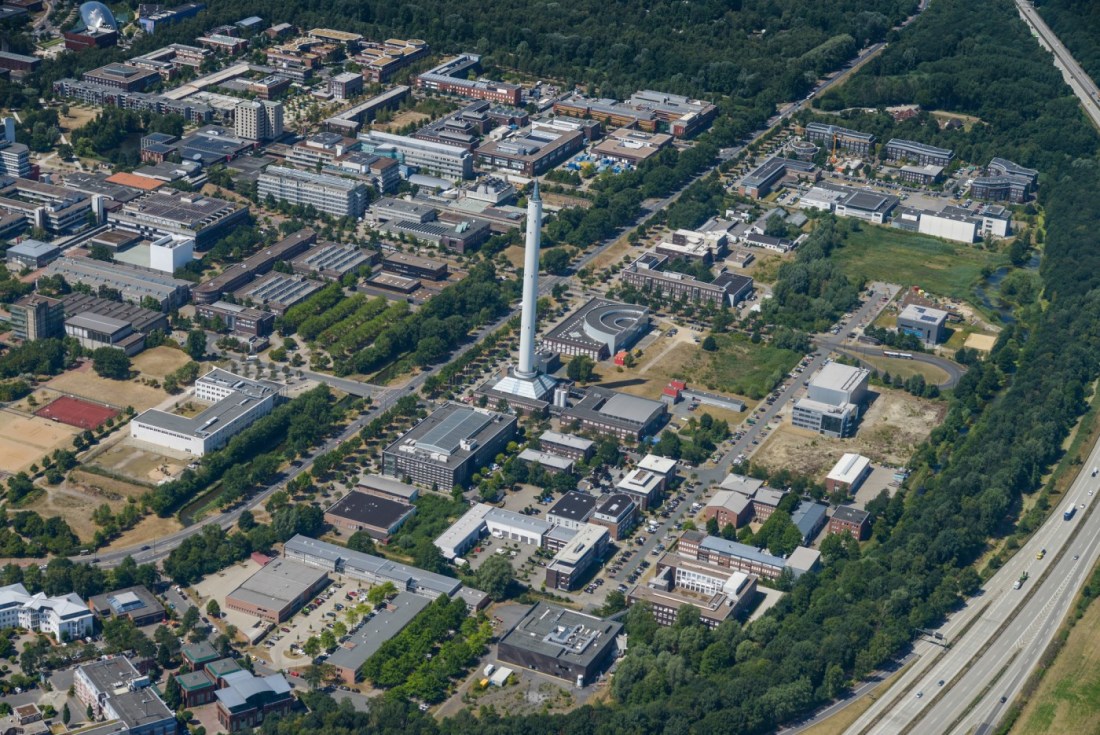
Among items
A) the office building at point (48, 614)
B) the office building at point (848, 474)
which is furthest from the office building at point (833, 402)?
the office building at point (48, 614)

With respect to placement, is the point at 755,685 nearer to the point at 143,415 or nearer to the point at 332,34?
the point at 143,415

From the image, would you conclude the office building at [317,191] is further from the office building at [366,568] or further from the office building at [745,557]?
the office building at [745,557]

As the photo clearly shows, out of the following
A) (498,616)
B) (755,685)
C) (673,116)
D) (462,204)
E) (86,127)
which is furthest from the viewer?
(673,116)

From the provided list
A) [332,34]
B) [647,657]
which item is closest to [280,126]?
[332,34]

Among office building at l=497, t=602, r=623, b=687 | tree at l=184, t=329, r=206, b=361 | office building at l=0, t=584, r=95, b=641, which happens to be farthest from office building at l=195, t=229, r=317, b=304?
office building at l=497, t=602, r=623, b=687

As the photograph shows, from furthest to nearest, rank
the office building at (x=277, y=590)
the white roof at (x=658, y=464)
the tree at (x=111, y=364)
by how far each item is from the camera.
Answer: the tree at (x=111, y=364), the white roof at (x=658, y=464), the office building at (x=277, y=590)

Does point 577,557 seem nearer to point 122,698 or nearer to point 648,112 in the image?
point 122,698
